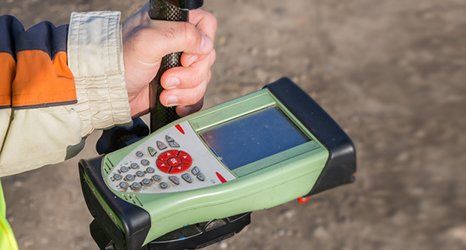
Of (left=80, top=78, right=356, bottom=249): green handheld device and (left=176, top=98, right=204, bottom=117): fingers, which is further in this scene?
(left=176, top=98, right=204, bottom=117): fingers

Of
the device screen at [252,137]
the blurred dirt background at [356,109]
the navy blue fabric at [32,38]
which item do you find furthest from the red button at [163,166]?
the blurred dirt background at [356,109]

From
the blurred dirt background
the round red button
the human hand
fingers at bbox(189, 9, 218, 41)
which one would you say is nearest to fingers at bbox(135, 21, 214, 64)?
the human hand

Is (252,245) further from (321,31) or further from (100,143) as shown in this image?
(100,143)

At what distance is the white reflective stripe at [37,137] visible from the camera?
1.77 metres

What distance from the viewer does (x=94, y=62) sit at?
5.87 feet

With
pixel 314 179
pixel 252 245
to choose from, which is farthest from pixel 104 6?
pixel 314 179

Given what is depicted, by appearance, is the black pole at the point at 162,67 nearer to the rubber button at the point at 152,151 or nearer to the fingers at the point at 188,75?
the fingers at the point at 188,75

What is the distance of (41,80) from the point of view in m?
1.75

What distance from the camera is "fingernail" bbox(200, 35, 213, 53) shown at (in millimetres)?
1865

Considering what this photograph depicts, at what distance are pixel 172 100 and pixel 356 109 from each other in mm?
2036

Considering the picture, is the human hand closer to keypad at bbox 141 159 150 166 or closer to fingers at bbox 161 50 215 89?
fingers at bbox 161 50 215 89

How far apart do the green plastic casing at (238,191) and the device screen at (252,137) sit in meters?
0.02

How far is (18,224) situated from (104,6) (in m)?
1.37

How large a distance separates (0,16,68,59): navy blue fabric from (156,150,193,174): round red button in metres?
0.34
